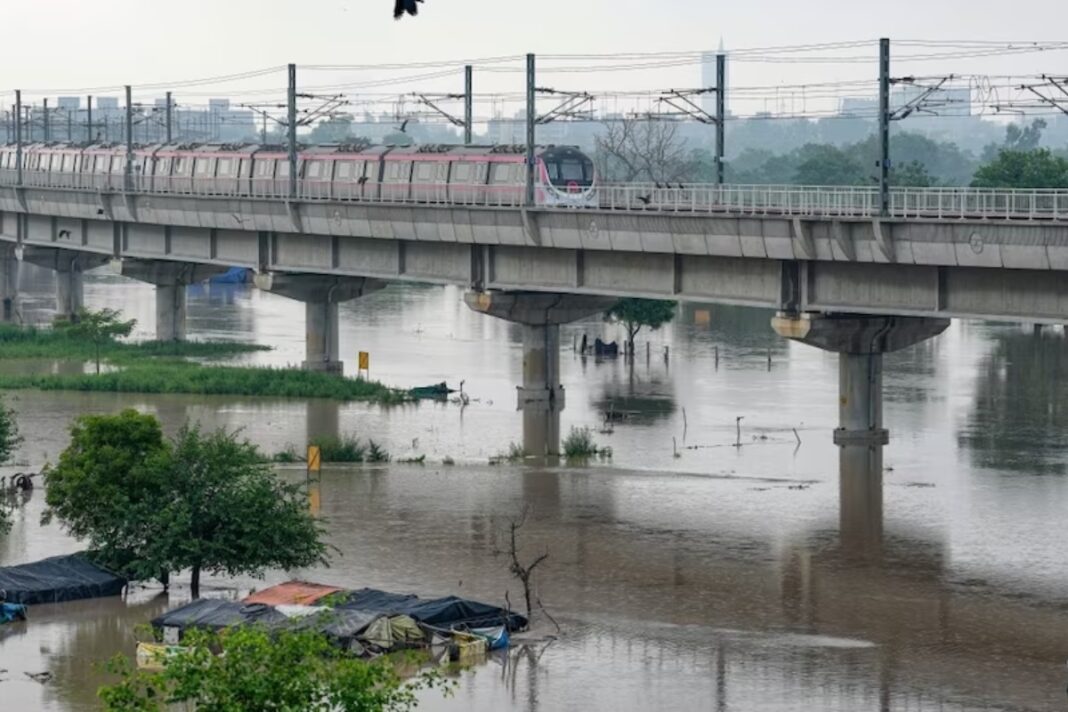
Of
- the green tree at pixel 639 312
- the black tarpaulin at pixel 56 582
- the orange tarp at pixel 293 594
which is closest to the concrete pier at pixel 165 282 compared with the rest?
the green tree at pixel 639 312

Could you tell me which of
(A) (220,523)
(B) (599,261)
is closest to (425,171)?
(B) (599,261)

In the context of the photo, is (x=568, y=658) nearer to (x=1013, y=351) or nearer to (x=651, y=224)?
(x=651, y=224)

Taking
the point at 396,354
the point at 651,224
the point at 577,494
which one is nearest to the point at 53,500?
the point at 577,494

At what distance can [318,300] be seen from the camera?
9600 cm

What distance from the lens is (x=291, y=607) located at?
44281 millimetres

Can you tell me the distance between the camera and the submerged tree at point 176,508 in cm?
4800

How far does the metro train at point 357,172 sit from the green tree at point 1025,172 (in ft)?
167

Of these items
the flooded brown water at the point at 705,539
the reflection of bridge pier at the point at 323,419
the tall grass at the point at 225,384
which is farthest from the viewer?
the tall grass at the point at 225,384

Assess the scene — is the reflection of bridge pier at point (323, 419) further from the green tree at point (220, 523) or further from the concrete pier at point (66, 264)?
the concrete pier at point (66, 264)

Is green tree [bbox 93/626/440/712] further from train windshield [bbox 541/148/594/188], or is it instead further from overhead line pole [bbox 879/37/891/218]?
train windshield [bbox 541/148/594/188]

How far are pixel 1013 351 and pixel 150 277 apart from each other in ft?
133

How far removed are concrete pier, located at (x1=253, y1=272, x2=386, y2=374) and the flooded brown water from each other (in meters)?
3.33

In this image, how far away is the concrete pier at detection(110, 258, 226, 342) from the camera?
354 ft

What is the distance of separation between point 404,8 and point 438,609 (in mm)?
22966
